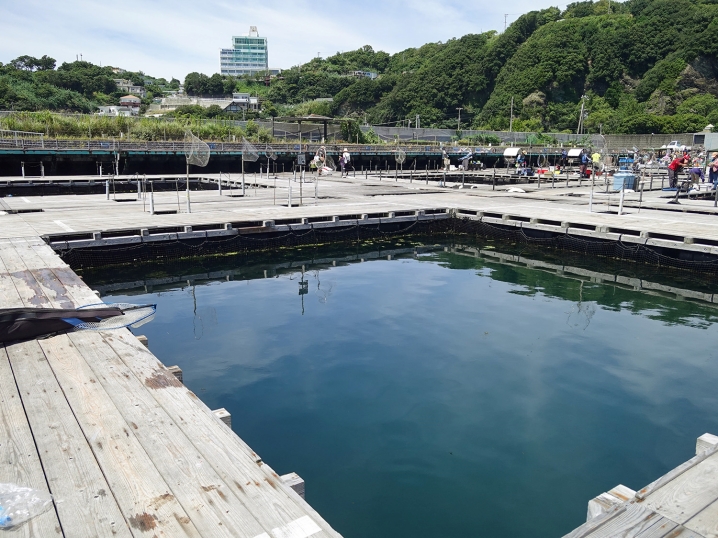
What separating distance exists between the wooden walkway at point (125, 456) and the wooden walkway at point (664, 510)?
1.67 m

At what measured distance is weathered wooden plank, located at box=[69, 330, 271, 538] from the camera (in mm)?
3477

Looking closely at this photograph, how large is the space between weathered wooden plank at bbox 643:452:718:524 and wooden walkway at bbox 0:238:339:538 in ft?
6.82

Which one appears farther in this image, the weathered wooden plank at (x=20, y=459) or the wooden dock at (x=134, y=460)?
A: the wooden dock at (x=134, y=460)

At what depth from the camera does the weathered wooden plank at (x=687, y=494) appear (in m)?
3.74

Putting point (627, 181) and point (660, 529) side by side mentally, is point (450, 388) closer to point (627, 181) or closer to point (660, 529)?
point (660, 529)

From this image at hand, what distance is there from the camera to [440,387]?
327 inches

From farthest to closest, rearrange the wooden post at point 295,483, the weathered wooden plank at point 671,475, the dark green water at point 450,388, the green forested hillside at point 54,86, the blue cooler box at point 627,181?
the green forested hillside at point 54,86, the blue cooler box at point 627,181, the dark green water at point 450,388, the wooden post at point 295,483, the weathered wooden plank at point 671,475

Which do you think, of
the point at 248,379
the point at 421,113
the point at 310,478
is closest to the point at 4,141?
the point at 248,379

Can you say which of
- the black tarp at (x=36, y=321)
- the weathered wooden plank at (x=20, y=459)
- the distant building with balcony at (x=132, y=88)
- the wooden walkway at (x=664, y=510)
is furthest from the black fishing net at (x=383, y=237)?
the distant building with balcony at (x=132, y=88)

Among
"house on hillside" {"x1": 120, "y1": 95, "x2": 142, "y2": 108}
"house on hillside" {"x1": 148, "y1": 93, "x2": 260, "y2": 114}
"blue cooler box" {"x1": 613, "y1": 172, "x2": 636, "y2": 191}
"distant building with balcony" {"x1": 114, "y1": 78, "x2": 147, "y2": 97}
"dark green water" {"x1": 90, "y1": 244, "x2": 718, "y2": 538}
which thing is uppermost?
"distant building with balcony" {"x1": 114, "y1": 78, "x2": 147, "y2": 97}

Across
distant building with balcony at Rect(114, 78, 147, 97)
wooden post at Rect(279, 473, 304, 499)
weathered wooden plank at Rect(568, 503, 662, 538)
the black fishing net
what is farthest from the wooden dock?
distant building with balcony at Rect(114, 78, 147, 97)

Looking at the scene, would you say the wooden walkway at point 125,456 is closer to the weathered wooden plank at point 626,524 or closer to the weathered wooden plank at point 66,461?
the weathered wooden plank at point 66,461

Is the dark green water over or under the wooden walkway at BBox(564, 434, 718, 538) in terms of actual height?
under

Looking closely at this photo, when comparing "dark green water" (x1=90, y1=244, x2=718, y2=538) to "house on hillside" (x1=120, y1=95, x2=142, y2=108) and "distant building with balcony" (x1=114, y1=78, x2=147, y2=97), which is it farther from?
"distant building with balcony" (x1=114, y1=78, x2=147, y2=97)
